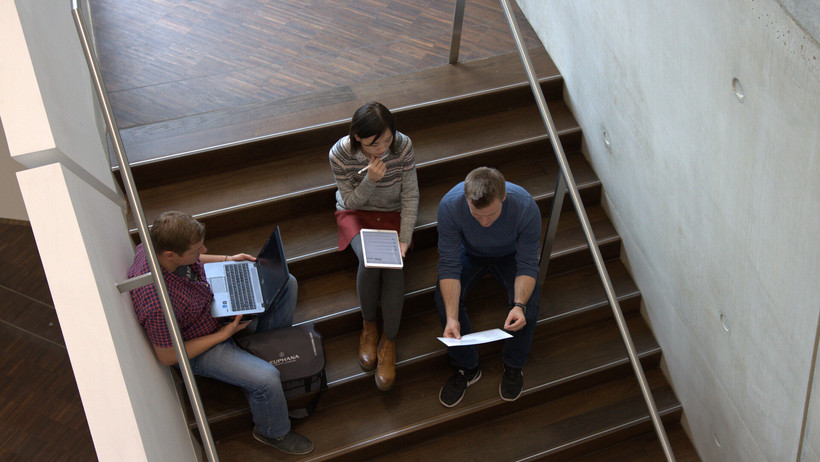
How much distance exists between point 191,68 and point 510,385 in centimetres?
241

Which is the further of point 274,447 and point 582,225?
point 274,447

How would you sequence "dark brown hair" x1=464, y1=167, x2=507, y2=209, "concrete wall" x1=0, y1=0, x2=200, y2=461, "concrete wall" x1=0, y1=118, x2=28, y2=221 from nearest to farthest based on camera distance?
"concrete wall" x1=0, y1=0, x2=200, y2=461 < "dark brown hair" x1=464, y1=167, x2=507, y2=209 < "concrete wall" x1=0, y1=118, x2=28, y2=221

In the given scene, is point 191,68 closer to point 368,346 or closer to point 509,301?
point 368,346

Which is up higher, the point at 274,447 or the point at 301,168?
the point at 301,168

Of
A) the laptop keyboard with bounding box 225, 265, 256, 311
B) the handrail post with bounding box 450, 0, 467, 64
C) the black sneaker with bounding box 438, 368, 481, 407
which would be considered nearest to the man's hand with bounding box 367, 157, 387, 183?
the laptop keyboard with bounding box 225, 265, 256, 311

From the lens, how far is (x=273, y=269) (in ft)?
9.15

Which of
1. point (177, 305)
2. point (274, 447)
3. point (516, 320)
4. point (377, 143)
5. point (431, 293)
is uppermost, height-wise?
point (377, 143)

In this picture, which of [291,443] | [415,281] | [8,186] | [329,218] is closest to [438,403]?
[415,281]

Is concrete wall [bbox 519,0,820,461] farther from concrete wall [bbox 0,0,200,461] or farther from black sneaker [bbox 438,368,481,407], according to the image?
concrete wall [bbox 0,0,200,461]

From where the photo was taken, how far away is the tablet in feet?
9.26

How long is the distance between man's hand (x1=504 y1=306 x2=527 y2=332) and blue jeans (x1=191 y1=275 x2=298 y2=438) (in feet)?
3.16

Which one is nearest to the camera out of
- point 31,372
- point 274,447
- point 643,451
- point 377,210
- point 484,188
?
point 484,188

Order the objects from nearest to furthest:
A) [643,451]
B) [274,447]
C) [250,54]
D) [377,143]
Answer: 1. [377,143]
2. [274,447]
3. [643,451]
4. [250,54]

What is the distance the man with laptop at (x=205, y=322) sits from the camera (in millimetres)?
2385
